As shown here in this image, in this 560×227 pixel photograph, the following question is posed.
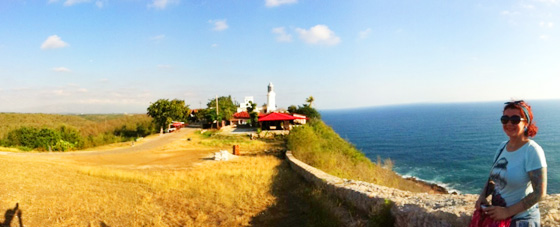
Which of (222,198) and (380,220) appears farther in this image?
(222,198)

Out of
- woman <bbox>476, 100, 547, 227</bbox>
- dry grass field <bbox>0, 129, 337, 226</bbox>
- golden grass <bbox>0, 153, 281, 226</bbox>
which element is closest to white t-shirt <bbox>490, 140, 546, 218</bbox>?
woman <bbox>476, 100, 547, 227</bbox>

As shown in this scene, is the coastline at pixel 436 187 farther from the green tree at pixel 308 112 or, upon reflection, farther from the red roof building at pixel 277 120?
the green tree at pixel 308 112

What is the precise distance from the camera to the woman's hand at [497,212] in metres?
2.74

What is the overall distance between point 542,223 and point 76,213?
10.8 meters

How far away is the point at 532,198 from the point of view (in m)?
2.60

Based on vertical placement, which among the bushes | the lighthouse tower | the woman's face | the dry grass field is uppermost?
the lighthouse tower

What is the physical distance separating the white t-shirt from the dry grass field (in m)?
5.57

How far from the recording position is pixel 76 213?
891cm

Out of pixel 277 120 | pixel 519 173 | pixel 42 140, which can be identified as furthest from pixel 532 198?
pixel 277 120

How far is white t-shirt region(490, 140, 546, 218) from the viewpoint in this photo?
2.54 meters

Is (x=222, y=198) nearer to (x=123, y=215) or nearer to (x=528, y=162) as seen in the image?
(x=123, y=215)

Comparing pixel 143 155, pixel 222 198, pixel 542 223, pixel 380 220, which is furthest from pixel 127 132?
pixel 542 223

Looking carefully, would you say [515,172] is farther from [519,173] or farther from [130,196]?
[130,196]

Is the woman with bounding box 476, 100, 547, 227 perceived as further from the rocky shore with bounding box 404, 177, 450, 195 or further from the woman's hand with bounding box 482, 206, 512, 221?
the rocky shore with bounding box 404, 177, 450, 195
